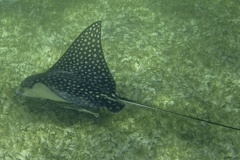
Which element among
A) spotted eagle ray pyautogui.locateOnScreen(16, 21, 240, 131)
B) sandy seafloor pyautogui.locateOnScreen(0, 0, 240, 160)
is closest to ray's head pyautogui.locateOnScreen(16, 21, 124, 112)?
spotted eagle ray pyautogui.locateOnScreen(16, 21, 240, 131)

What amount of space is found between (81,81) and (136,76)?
1.12 m

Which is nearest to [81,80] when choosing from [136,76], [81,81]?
[81,81]

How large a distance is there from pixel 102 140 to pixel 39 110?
108cm

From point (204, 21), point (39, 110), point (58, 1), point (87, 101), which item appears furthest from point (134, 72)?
point (58, 1)

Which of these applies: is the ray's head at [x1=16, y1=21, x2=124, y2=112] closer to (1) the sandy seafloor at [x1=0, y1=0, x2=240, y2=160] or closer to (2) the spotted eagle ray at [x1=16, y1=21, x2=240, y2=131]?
(2) the spotted eagle ray at [x1=16, y1=21, x2=240, y2=131]

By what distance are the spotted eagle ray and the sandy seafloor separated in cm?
43

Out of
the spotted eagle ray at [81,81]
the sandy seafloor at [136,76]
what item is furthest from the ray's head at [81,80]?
the sandy seafloor at [136,76]

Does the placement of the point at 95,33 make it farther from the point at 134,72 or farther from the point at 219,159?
the point at 219,159

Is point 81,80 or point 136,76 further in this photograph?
point 136,76

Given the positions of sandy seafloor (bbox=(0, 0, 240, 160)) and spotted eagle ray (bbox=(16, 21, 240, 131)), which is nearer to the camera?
spotted eagle ray (bbox=(16, 21, 240, 131))

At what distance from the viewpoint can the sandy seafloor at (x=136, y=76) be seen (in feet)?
11.7

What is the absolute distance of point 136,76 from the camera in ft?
14.3

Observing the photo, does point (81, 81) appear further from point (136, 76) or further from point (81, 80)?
point (136, 76)

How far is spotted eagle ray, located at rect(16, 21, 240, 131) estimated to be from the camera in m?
3.31
